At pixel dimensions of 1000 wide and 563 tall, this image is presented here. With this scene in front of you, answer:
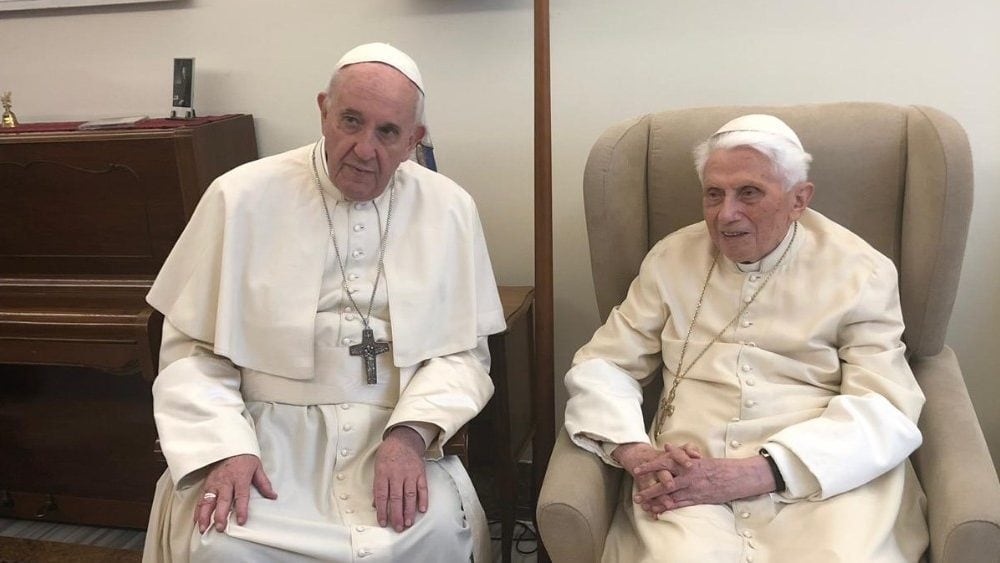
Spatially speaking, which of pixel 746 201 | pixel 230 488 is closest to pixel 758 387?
pixel 746 201

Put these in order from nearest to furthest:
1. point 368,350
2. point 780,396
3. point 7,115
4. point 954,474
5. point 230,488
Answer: point 954,474 → point 230,488 → point 780,396 → point 368,350 → point 7,115

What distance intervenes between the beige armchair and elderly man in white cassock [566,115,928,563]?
9 cm

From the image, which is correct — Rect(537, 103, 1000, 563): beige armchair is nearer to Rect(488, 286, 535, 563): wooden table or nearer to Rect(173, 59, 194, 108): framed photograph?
Rect(488, 286, 535, 563): wooden table

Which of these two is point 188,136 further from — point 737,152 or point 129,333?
point 737,152

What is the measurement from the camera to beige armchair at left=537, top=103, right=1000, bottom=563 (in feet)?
5.57

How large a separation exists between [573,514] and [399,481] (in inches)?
14.9

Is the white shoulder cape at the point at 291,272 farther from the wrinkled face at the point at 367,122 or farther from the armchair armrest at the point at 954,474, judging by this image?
the armchair armrest at the point at 954,474

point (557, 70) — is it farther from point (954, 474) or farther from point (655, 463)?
point (954, 474)

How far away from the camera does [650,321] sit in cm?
205

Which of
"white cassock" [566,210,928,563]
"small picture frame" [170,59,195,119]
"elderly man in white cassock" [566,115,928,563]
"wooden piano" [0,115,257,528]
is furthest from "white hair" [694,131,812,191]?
"small picture frame" [170,59,195,119]

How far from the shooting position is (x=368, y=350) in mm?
1997

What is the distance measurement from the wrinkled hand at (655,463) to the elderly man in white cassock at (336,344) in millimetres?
378

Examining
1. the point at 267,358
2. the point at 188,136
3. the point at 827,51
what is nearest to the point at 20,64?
the point at 188,136

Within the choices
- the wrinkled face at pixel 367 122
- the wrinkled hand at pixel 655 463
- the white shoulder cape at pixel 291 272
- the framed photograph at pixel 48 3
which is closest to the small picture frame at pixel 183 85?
the framed photograph at pixel 48 3
